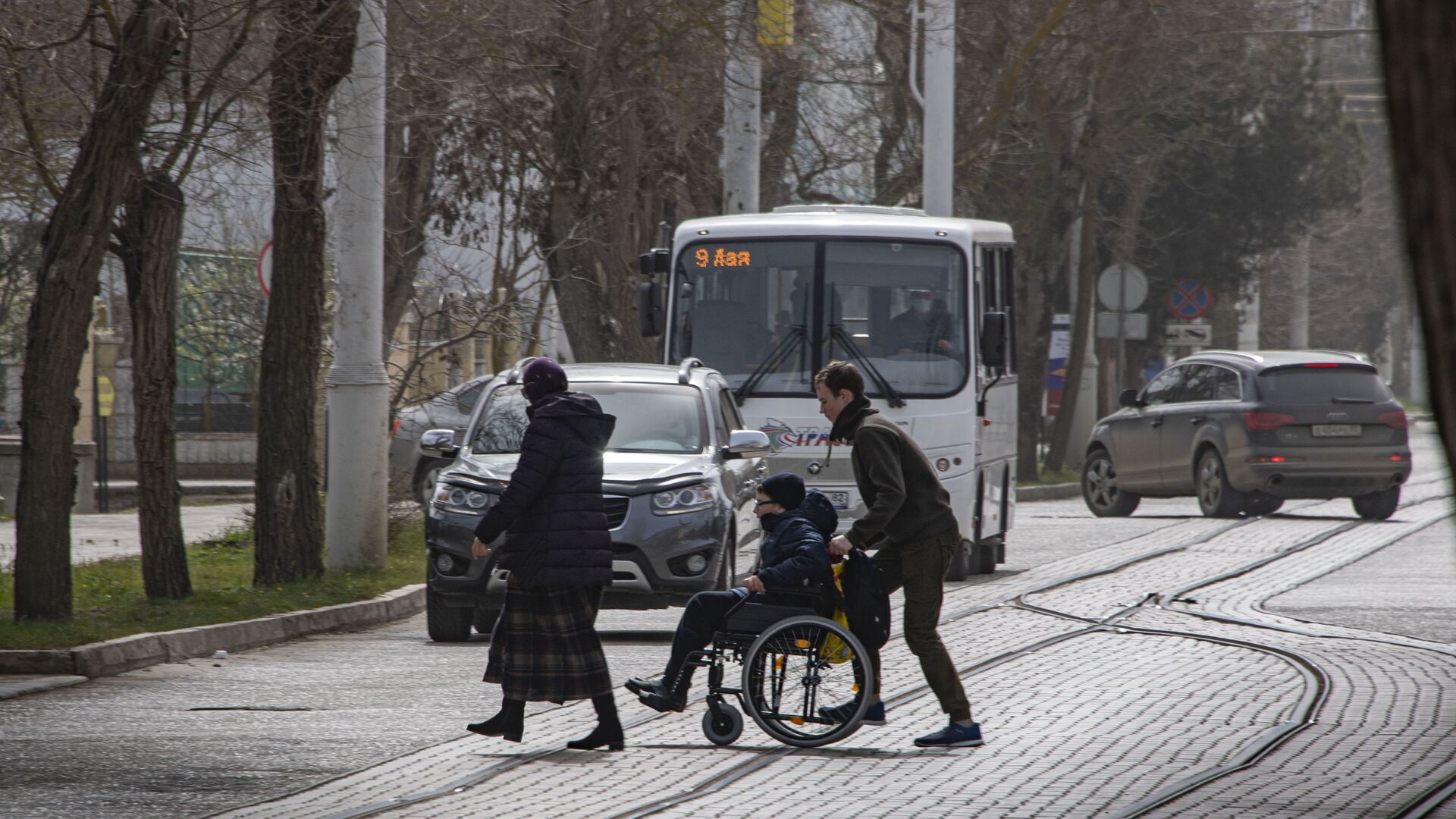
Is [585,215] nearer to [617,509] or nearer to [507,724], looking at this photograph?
[617,509]

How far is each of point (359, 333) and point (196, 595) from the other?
9.14 feet

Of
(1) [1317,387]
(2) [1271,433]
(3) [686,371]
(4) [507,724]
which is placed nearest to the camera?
(4) [507,724]

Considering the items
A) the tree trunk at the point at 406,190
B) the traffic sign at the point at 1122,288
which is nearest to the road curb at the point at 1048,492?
the traffic sign at the point at 1122,288

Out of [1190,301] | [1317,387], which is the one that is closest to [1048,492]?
[1190,301]

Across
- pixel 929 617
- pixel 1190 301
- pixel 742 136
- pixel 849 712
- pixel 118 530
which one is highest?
pixel 742 136

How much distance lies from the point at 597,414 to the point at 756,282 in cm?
850

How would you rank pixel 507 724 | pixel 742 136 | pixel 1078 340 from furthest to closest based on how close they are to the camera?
1. pixel 1078 340
2. pixel 742 136
3. pixel 507 724

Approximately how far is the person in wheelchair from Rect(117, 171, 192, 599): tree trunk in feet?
19.3

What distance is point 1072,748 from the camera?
328 inches

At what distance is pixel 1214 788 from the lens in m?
7.37

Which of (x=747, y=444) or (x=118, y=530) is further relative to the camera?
(x=118, y=530)

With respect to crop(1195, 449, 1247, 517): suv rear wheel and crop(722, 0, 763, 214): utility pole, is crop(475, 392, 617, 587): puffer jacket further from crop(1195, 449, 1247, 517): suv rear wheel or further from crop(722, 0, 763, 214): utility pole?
crop(1195, 449, 1247, 517): suv rear wheel

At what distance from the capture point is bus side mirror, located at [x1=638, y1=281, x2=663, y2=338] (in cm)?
1675

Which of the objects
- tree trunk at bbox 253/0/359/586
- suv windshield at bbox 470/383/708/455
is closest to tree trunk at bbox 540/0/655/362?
tree trunk at bbox 253/0/359/586
